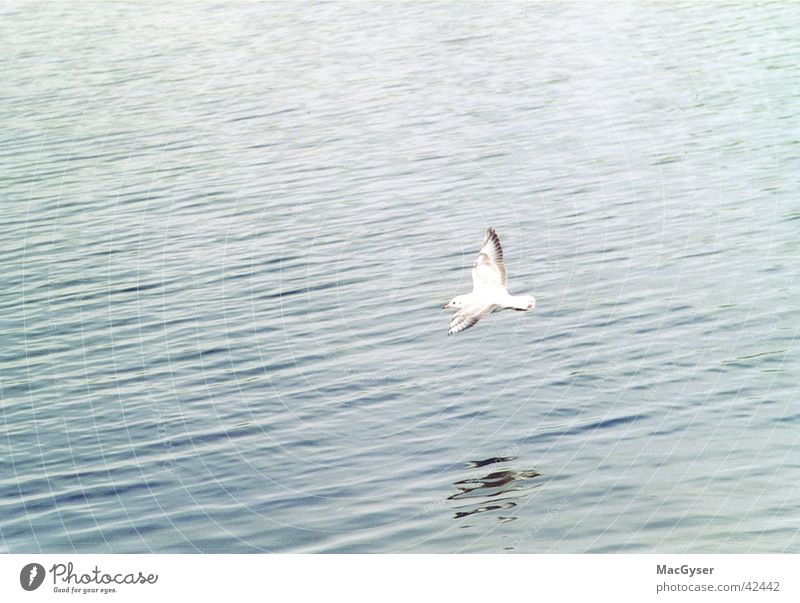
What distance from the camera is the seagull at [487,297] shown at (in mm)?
13547

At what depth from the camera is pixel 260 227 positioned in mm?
19203

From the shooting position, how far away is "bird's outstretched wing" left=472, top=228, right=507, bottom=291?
46.4ft

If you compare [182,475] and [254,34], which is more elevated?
[254,34]

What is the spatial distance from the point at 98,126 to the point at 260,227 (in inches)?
199

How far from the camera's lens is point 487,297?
1391 centimetres

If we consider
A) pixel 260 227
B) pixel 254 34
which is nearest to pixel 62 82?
pixel 254 34

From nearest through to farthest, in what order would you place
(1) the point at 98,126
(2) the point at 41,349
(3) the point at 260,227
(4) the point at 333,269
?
(2) the point at 41,349 < (4) the point at 333,269 < (3) the point at 260,227 < (1) the point at 98,126

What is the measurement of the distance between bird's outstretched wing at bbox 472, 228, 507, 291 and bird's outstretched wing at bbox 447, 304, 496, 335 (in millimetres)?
361
